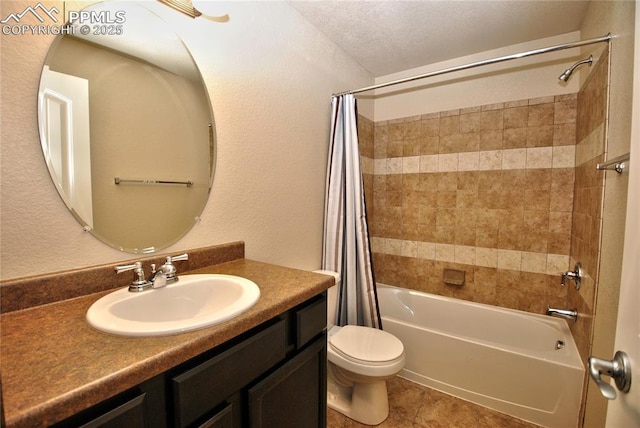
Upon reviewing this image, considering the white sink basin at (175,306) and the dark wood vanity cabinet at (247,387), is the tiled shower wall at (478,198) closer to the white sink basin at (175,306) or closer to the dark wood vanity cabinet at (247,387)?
the dark wood vanity cabinet at (247,387)

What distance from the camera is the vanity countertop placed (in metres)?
0.44

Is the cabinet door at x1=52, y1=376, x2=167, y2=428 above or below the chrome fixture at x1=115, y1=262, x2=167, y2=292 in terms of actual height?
below

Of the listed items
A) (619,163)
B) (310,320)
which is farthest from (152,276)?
(619,163)

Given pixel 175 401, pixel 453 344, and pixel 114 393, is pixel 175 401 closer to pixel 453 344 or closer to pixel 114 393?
pixel 114 393

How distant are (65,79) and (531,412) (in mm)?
2712

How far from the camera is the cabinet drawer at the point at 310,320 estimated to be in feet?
3.06

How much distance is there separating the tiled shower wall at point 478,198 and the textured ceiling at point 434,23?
48cm

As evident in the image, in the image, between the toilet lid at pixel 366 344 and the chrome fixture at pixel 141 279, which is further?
the toilet lid at pixel 366 344

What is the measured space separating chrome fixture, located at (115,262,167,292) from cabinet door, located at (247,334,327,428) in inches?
18.9

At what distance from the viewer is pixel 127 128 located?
101cm

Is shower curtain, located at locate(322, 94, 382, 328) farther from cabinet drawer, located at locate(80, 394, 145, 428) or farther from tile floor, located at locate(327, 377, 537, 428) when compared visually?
cabinet drawer, located at locate(80, 394, 145, 428)

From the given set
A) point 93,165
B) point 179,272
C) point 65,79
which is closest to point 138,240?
point 179,272

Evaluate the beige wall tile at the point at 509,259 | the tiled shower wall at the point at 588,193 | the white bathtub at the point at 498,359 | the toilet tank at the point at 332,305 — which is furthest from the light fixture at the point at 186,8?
the beige wall tile at the point at 509,259

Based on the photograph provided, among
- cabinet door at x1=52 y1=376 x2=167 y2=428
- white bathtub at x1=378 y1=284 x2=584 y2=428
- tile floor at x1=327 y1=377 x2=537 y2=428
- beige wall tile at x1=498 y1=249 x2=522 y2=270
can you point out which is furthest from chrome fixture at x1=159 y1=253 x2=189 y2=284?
beige wall tile at x1=498 y1=249 x2=522 y2=270
